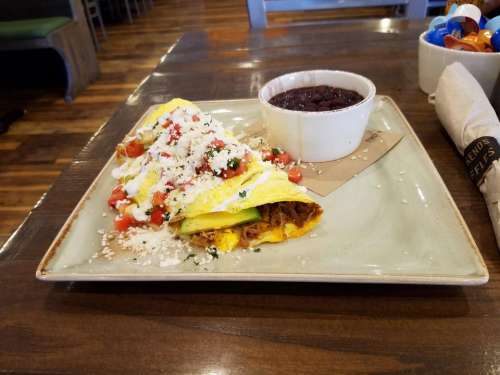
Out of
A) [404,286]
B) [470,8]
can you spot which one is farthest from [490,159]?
[470,8]

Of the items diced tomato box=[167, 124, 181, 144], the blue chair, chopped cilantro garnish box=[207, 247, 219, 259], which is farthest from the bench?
chopped cilantro garnish box=[207, 247, 219, 259]

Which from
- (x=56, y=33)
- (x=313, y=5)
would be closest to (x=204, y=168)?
(x=313, y=5)

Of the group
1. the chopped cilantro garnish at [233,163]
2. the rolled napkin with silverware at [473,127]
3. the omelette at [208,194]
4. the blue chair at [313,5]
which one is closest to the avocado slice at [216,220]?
the omelette at [208,194]

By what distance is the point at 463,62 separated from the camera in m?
1.07

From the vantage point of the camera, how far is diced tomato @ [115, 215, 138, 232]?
815 mm

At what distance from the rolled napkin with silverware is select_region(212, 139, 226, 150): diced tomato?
0.54m

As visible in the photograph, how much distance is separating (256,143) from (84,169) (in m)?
0.45

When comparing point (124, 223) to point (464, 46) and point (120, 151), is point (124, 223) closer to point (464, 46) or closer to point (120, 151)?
point (120, 151)

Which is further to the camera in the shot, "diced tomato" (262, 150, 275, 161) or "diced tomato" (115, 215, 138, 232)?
"diced tomato" (262, 150, 275, 161)

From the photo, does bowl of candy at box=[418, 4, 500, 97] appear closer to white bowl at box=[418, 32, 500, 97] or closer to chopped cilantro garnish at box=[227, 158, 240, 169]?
white bowl at box=[418, 32, 500, 97]

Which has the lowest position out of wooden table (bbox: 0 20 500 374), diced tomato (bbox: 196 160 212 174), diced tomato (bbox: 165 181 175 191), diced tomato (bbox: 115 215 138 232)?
wooden table (bbox: 0 20 500 374)

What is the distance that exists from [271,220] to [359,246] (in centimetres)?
18

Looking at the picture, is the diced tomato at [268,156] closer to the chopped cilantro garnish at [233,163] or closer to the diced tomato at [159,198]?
the chopped cilantro garnish at [233,163]

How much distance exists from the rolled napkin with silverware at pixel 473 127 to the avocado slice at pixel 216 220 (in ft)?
1.46
